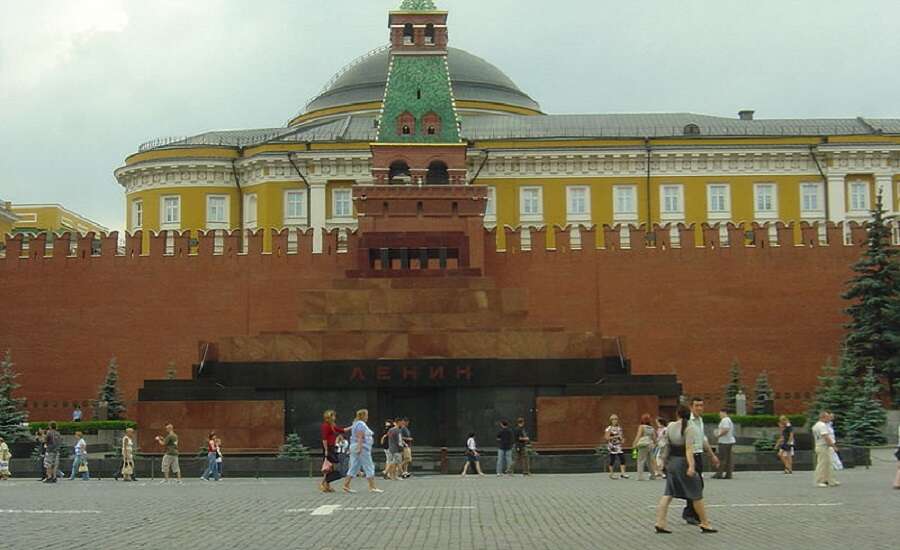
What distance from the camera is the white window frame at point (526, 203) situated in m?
48.4

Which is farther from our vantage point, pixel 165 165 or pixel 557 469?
pixel 165 165

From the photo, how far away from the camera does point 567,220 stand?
48375 mm

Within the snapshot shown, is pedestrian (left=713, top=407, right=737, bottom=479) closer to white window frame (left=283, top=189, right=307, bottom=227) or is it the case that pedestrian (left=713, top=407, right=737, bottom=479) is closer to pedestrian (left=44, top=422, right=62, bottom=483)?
pedestrian (left=44, top=422, right=62, bottom=483)

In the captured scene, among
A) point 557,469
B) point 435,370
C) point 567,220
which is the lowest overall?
point 557,469

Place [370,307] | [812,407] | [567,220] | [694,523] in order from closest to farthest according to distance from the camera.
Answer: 1. [694,523]
2. [370,307]
3. [812,407]
4. [567,220]

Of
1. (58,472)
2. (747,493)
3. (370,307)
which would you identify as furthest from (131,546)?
(370,307)

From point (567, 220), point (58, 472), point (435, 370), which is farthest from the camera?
point (567, 220)

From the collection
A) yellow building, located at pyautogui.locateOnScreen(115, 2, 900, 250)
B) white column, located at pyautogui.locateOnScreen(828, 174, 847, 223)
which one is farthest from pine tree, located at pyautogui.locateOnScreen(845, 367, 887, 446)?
white column, located at pyautogui.locateOnScreen(828, 174, 847, 223)

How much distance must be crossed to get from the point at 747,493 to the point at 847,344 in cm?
1764

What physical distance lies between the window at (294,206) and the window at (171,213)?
418cm

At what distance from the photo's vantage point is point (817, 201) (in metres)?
48.8

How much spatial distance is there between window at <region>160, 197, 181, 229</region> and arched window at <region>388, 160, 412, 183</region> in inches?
632

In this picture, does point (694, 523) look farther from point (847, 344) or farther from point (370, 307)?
point (847, 344)

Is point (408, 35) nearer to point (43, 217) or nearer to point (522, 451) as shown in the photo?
point (522, 451)
